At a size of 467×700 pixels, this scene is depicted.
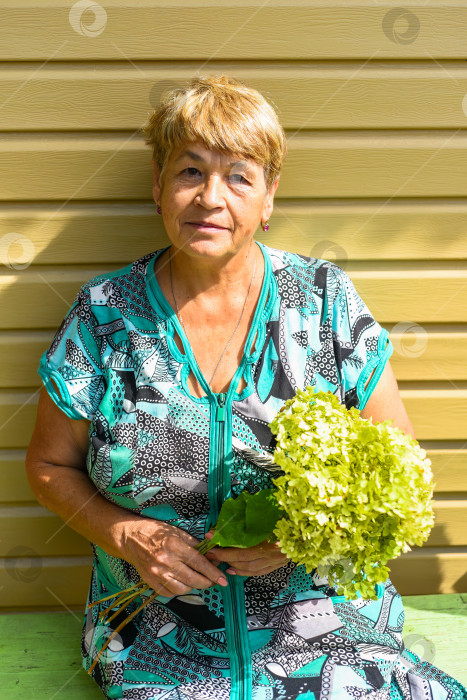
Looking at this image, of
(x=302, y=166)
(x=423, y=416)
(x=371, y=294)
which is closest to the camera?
(x=302, y=166)

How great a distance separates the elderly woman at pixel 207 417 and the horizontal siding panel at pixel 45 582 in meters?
0.57

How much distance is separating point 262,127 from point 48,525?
80.7 inches

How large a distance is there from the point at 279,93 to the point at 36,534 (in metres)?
2.27

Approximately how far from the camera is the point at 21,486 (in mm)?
3330

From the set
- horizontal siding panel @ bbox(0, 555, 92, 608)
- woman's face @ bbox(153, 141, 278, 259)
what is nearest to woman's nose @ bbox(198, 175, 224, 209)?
woman's face @ bbox(153, 141, 278, 259)

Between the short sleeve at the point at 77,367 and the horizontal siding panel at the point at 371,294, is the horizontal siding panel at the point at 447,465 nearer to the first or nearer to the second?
the horizontal siding panel at the point at 371,294

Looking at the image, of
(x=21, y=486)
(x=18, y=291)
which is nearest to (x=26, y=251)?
(x=18, y=291)

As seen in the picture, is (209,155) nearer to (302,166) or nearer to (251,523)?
(302,166)

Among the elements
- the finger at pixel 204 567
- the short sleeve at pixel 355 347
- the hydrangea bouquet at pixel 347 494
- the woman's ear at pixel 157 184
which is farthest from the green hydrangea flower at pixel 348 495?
the woman's ear at pixel 157 184

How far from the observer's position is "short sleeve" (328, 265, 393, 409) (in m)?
2.75

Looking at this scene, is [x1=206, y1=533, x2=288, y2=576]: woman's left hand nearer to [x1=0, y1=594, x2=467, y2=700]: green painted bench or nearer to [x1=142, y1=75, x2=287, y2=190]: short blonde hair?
[x1=0, y1=594, x2=467, y2=700]: green painted bench

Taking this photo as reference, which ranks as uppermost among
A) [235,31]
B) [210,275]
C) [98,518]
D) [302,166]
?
[235,31]

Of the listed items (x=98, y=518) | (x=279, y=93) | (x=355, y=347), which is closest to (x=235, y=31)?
(x=279, y=93)

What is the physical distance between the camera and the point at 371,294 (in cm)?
325
